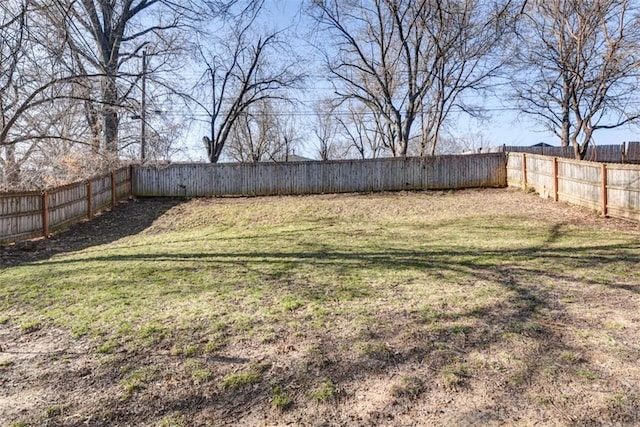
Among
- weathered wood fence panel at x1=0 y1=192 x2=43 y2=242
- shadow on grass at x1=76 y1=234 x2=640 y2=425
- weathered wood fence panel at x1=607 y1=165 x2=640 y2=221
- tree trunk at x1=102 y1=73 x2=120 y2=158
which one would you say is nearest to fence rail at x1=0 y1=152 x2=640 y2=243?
tree trunk at x1=102 y1=73 x2=120 y2=158

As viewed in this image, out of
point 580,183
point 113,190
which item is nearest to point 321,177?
point 113,190

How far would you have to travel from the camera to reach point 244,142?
31516 mm

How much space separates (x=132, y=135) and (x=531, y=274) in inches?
382

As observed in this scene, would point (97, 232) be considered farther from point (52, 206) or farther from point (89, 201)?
point (89, 201)

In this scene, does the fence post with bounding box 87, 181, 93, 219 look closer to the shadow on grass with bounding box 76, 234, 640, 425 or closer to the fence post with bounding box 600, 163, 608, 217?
the shadow on grass with bounding box 76, 234, 640, 425

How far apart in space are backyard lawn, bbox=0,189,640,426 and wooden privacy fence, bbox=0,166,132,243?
3411 mm

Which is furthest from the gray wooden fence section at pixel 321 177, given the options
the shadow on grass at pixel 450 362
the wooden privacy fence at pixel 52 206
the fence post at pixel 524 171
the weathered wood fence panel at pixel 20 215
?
the shadow on grass at pixel 450 362

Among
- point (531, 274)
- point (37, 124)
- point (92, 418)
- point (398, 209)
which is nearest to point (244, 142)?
point (398, 209)

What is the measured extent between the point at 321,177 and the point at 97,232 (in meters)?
8.23

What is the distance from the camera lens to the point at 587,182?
1078cm

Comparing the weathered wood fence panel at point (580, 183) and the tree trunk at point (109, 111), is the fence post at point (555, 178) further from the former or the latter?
the tree trunk at point (109, 111)

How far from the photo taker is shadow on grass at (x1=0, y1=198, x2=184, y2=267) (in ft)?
Result: 28.2

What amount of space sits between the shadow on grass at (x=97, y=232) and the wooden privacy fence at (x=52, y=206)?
30cm

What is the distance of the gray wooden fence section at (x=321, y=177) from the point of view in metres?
16.6
